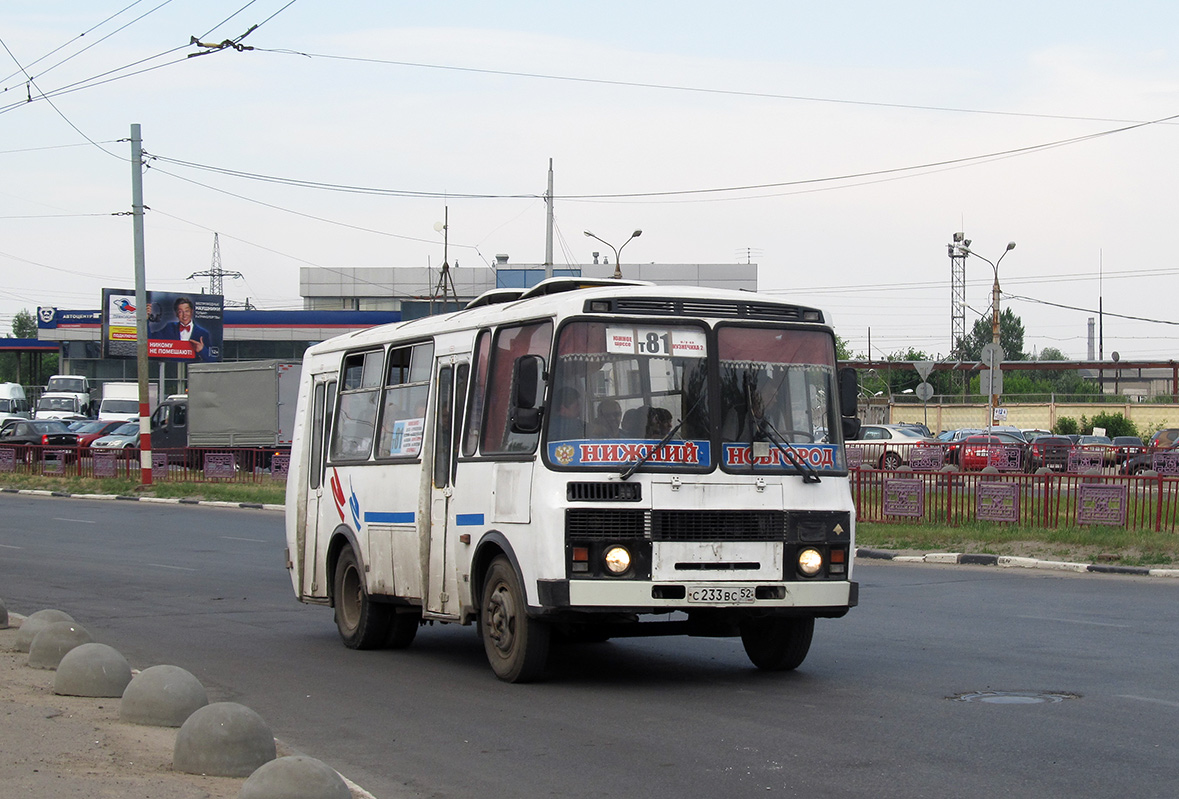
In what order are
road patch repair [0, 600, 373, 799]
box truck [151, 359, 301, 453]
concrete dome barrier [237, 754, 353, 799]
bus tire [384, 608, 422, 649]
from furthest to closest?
1. box truck [151, 359, 301, 453]
2. bus tire [384, 608, 422, 649]
3. road patch repair [0, 600, 373, 799]
4. concrete dome barrier [237, 754, 353, 799]

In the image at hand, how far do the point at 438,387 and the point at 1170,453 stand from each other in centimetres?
2338

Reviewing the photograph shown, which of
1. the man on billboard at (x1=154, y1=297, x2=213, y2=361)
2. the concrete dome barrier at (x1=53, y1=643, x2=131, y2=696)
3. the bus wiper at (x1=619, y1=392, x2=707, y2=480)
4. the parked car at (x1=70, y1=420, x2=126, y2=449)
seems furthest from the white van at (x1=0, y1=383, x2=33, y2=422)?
the bus wiper at (x1=619, y1=392, x2=707, y2=480)

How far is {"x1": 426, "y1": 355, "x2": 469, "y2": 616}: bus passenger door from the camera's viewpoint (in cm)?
1055

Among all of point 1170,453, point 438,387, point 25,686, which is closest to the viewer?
point 25,686

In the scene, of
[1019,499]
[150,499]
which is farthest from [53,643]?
[150,499]

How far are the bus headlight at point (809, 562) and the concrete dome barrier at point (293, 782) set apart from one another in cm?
460

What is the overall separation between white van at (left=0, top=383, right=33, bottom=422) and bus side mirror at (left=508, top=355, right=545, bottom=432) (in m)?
66.8

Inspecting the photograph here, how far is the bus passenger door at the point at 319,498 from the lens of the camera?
12.8 metres

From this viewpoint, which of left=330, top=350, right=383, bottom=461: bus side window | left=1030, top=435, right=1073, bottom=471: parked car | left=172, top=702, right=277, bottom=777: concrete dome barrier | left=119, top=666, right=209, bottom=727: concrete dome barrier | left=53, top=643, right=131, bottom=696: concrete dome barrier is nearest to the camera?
left=172, top=702, right=277, bottom=777: concrete dome barrier

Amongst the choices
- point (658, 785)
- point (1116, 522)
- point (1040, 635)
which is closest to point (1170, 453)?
point (1116, 522)

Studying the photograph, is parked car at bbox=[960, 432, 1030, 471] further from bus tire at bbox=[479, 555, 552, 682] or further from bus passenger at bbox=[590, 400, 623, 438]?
bus passenger at bbox=[590, 400, 623, 438]

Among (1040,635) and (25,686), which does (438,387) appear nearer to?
(25,686)

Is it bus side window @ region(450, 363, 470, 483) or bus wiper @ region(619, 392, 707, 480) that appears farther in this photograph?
bus side window @ region(450, 363, 470, 483)

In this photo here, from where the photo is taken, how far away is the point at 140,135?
128 ft
